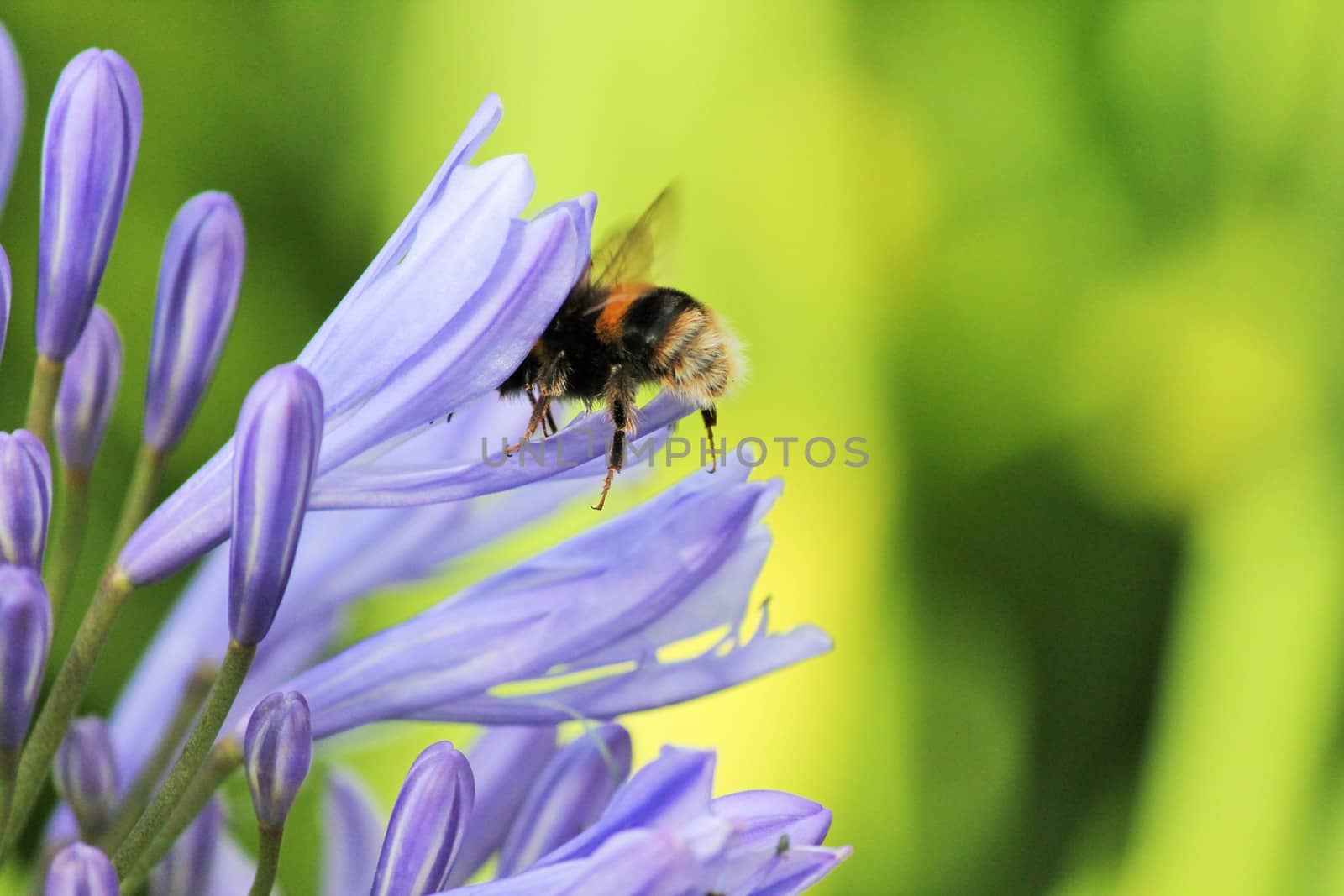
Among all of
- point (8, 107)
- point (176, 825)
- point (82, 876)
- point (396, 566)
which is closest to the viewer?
point (82, 876)

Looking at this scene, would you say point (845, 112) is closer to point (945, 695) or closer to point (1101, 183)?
point (1101, 183)

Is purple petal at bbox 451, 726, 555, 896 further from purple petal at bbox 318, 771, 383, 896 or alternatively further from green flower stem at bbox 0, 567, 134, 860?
green flower stem at bbox 0, 567, 134, 860

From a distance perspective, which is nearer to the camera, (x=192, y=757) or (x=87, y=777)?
(x=192, y=757)

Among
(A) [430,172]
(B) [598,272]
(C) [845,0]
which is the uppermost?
(C) [845,0]

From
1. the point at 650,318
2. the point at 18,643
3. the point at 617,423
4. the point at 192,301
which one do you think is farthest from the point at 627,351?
the point at 18,643

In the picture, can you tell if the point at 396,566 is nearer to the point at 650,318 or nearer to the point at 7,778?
the point at 650,318

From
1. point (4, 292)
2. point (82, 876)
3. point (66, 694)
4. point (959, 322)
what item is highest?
point (959, 322)

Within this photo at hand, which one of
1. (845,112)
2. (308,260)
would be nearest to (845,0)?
(845,112)

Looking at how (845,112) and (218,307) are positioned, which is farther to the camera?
(845,112)
